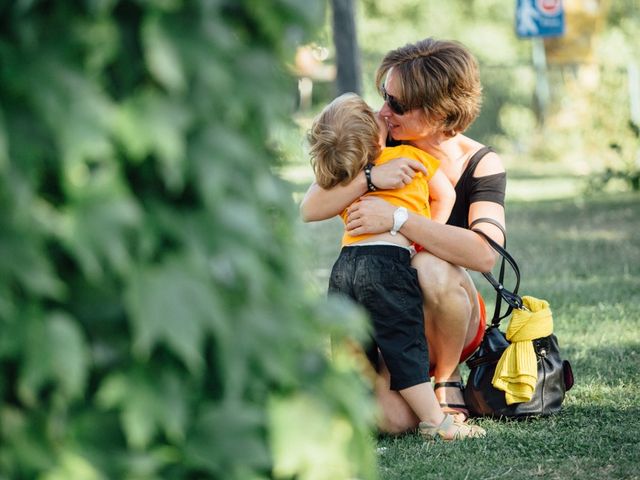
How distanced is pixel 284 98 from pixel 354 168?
2.14 m

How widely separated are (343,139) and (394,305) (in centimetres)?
61

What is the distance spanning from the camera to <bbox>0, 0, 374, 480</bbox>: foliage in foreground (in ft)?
4.90

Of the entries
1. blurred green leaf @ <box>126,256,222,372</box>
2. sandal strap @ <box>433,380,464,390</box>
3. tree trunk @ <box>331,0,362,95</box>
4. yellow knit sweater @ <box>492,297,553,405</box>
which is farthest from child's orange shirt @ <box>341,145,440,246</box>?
tree trunk @ <box>331,0,362,95</box>

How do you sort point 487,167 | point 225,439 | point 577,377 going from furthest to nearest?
point 577,377
point 487,167
point 225,439

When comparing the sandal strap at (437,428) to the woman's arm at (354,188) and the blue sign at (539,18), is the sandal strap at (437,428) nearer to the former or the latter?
the woman's arm at (354,188)

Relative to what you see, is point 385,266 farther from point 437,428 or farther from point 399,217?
point 437,428

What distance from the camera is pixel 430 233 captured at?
3811mm

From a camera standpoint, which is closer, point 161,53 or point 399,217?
point 161,53

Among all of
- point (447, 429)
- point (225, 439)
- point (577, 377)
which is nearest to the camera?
point (225, 439)

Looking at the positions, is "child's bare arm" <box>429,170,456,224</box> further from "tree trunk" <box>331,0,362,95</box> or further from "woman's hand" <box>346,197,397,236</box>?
"tree trunk" <box>331,0,362,95</box>

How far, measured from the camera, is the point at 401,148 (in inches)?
154

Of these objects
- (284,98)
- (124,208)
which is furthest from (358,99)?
(124,208)

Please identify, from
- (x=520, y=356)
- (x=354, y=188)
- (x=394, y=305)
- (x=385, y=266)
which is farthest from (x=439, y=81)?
(x=520, y=356)

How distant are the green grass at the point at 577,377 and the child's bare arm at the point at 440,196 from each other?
0.78m
